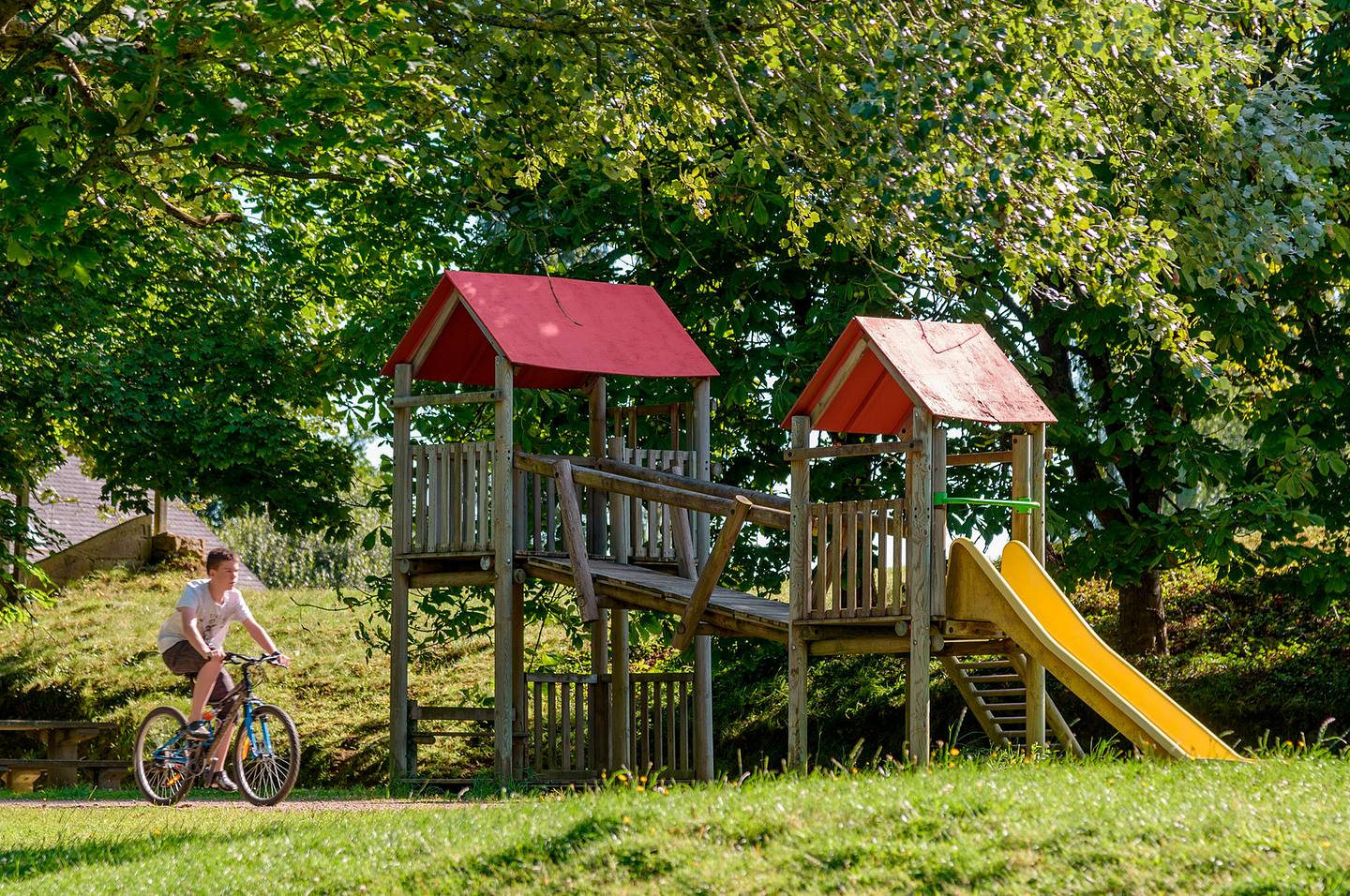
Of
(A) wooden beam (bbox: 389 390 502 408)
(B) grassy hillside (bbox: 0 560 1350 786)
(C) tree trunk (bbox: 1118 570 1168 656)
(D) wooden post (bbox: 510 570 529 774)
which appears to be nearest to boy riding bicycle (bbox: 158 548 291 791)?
(D) wooden post (bbox: 510 570 529 774)

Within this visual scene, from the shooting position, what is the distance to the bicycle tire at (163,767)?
926 centimetres

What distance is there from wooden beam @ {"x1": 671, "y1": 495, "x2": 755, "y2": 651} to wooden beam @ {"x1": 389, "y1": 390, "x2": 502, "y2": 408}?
2458 millimetres

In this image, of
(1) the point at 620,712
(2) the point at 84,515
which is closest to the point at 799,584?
(1) the point at 620,712

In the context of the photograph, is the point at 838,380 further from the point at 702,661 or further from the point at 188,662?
the point at 188,662

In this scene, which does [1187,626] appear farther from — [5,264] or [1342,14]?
[5,264]

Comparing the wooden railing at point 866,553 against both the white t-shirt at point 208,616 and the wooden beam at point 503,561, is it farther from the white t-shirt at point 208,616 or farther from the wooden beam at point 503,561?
the white t-shirt at point 208,616

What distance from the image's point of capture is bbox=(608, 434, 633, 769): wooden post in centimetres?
1238

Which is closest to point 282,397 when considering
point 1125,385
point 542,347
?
point 542,347

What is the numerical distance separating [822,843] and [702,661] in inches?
266

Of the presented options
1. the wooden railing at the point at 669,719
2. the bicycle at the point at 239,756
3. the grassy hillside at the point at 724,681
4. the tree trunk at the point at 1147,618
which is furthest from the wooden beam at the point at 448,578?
the tree trunk at the point at 1147,618

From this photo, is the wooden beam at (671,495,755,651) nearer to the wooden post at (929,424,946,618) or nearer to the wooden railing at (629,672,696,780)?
the wooden post at (929,424,946,618)

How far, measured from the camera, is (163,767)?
9.33 metres

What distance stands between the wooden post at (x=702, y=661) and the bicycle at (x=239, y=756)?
430 cm

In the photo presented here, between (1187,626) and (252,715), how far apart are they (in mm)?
12308
